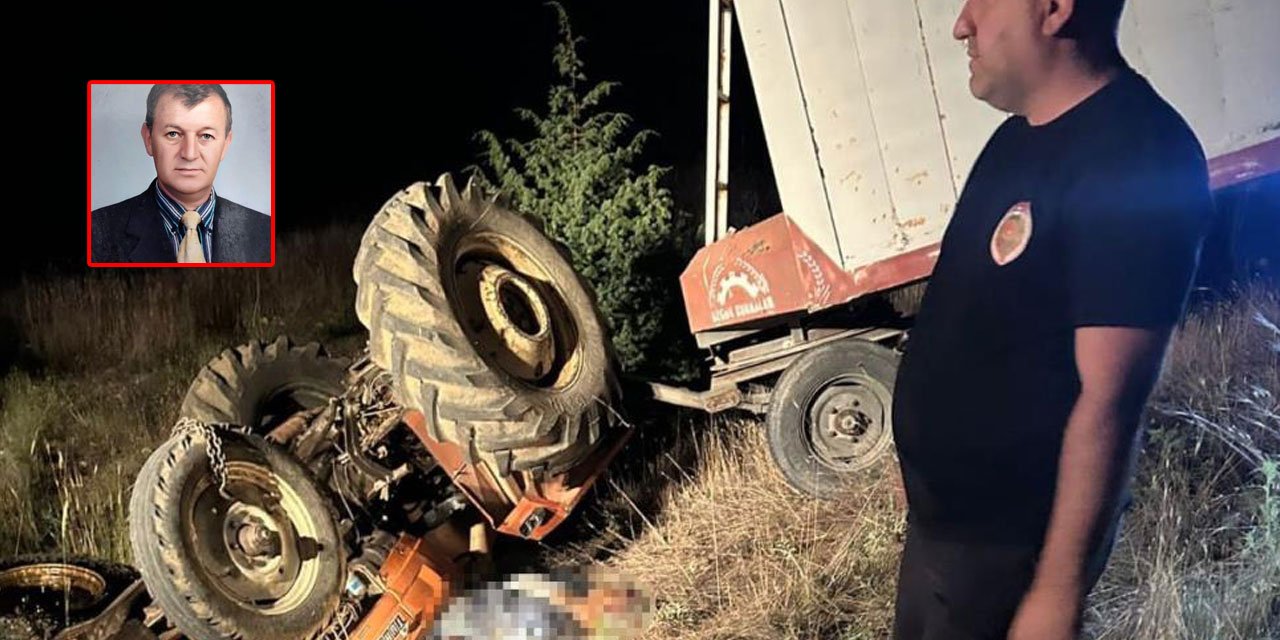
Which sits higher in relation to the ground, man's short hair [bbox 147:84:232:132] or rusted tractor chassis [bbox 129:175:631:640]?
man's short hair [bbox 147:84:232:132]

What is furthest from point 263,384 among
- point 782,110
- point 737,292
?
point 782,110

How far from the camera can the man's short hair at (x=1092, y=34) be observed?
1889 mm

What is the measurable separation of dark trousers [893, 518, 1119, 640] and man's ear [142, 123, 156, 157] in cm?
300

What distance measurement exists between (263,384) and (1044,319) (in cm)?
372

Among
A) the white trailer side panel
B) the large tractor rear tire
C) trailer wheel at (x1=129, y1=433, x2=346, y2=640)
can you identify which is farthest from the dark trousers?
trailer wheel at (x1=129, y1=433, x2=346, y2=640)

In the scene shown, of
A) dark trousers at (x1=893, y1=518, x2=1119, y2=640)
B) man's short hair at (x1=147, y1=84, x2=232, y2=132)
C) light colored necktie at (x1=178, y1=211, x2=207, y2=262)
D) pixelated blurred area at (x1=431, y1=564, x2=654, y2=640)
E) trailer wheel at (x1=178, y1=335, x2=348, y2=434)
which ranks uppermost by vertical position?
man's short hair at (x1=147, y1=84, x2=232, y2=132)

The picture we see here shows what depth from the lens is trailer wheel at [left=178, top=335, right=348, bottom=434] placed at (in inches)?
188

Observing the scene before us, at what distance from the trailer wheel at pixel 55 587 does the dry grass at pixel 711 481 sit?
39 cm

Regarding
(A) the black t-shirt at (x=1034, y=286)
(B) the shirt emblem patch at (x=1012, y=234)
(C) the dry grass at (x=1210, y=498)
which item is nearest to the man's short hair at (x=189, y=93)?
(A) the black t-shirt at (x=1034, y=286)

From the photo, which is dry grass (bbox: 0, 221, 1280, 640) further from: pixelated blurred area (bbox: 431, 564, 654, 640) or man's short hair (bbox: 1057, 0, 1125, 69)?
man's short hair (bbox: 1057, 0, 1125, 69)

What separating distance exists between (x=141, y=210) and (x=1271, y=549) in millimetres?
3701

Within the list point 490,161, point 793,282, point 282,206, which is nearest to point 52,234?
point 282,206

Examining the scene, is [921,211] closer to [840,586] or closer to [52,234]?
[840,586]

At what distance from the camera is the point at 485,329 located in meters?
3.99
